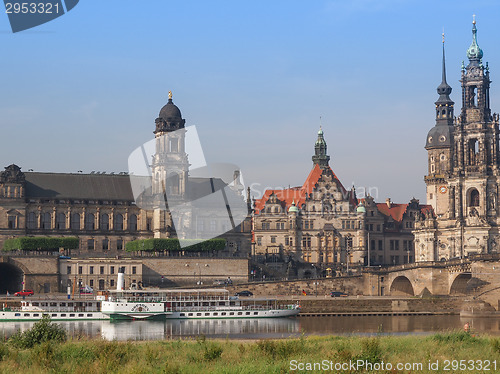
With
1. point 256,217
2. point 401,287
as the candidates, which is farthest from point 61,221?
point 401,287

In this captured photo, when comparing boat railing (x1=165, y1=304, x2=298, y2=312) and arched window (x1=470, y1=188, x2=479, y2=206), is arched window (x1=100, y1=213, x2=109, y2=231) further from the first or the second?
arched window (x1=470, y1=188, x2=479, y2=206)

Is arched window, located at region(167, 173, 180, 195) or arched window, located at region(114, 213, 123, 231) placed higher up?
arched window, located at region(167, 173, 180, 195)

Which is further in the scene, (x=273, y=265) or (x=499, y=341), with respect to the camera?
(x=273, y=265)

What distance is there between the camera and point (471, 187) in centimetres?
12594

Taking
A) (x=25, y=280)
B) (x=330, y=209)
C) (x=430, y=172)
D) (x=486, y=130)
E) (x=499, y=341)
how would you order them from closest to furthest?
1. (x=499, y=341)
2. (x=25, y=280)
3. (x=486, y=130)
4. (x=330, y=209)
5. (x=430, y=172)

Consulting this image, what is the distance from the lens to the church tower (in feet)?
409

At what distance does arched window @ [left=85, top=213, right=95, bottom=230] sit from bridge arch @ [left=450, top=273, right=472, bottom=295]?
45.3 meters

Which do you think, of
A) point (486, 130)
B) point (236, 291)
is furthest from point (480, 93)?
point (236, 291)

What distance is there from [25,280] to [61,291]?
3.95 metres

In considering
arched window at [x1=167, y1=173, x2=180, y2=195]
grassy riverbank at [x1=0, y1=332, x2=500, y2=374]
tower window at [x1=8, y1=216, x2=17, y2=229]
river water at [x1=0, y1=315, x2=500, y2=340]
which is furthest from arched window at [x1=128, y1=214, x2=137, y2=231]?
grassy riverbank at [x1=0, y1=332, x2=500, y2=374]

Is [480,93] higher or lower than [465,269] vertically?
higher

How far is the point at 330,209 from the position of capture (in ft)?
447

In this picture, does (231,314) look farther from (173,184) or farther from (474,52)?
(474,52)

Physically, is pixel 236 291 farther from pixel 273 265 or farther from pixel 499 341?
pixel 499 341
